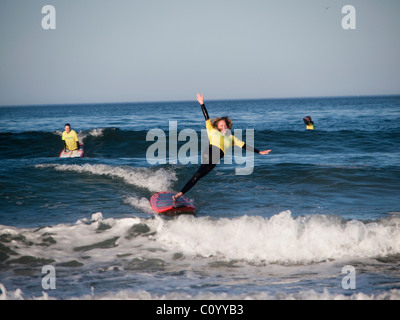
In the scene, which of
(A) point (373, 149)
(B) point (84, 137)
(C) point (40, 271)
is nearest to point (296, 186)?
(C) point (40, 271)

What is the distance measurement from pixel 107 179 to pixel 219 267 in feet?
24.7

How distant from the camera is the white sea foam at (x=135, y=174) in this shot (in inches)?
465

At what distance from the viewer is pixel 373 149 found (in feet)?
61.9

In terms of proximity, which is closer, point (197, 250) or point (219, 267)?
point (219, 267)

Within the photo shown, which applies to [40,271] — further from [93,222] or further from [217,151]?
[217,151]

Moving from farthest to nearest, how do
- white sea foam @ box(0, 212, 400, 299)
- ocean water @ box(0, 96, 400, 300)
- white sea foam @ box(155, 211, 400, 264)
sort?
white sea foam @ box(155, 211, 400, 264)
white sea foam @ box(0, 212, 400, 299)
ocean water @ box(0, 96, 400, 300)

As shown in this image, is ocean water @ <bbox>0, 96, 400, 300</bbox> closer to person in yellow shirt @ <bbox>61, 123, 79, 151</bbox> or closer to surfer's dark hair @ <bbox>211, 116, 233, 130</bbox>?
surfer's dark hair @ <bbox>211, 116, 233, 130</bbox>

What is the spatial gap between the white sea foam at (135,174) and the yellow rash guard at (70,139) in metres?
3.01

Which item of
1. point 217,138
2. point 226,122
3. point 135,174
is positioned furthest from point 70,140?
point 226,122

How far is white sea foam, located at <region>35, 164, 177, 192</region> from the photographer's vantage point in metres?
11.8

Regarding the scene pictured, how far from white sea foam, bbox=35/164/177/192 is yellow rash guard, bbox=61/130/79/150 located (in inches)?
119

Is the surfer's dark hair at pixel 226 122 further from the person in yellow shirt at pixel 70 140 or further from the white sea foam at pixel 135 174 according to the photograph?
the person in yellow shirt at pixel 70 140

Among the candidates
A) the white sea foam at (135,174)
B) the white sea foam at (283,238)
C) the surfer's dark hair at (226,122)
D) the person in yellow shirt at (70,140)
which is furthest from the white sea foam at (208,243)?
the person in yellow shirt at (70,140)

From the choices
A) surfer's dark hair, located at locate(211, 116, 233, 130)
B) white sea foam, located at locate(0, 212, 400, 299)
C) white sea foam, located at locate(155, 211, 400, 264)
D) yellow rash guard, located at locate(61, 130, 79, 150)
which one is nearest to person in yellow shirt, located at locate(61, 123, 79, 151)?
yellow rash guard, located at locate(61, 130, 79, 150)
